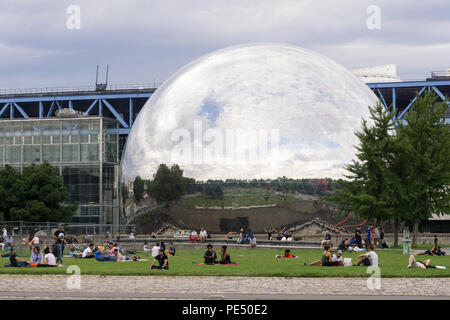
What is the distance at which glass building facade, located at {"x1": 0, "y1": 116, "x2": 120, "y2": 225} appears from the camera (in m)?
71.9

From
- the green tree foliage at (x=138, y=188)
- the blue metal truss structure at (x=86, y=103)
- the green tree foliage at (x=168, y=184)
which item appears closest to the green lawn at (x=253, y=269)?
the green tree foliage at (x=168, y=184)

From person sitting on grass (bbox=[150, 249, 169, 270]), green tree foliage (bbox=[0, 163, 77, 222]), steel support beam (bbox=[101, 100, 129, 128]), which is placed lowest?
person sitting on grass (bbox=[150, 249, 169, 270])

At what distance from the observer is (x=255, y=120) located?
46844mm

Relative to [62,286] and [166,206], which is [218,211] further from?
[62,286]

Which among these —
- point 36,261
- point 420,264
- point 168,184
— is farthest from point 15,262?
point 168,184

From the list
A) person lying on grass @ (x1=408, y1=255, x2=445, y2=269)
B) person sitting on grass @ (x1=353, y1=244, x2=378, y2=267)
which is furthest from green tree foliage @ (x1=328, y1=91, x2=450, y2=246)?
person lying on grass @ (x1=408, y1=255, x2=445, y2=269)

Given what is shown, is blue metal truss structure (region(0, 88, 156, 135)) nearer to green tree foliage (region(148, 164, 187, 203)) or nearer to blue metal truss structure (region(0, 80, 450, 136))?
blue metal truss structure (region(0, 80, 450, 136))

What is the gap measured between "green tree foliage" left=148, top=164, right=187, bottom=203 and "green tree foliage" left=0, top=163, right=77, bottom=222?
10634 millimetres

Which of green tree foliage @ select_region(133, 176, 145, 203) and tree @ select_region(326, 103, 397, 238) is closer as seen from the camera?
tree @ select_region(326, 103, 397, 238)

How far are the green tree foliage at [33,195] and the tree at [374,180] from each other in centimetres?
2208

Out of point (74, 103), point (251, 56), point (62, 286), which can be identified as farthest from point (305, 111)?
point (74, 103)

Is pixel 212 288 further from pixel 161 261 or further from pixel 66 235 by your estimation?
pixel 66 235

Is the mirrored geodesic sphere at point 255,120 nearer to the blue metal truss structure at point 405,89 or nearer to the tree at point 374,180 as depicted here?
the tree at point 374,180

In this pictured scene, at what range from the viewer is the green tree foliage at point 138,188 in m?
49.4
